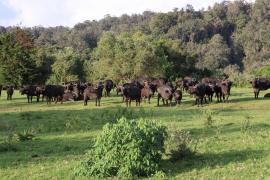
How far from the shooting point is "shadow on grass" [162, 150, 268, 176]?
487 inches

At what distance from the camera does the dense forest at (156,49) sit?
185 feet

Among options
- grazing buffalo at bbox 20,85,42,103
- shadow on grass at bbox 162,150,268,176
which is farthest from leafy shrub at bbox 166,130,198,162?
grazing buffalo at bbox 20,85,42,103

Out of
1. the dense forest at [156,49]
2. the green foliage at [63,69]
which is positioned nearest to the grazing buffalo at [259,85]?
the dense forest at [156,49]

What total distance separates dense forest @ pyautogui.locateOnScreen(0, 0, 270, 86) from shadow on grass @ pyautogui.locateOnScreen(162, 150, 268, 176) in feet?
136

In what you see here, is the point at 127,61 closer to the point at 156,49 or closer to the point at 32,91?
the point at 156,49

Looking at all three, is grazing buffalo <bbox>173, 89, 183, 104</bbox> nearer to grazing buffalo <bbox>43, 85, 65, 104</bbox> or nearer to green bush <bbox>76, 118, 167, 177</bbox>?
grazing buffalo <bbox>43, 85, 65, 104</bbox>

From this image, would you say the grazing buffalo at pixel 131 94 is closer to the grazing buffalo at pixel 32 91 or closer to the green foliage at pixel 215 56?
the grazing buffalo at pixel 32 91

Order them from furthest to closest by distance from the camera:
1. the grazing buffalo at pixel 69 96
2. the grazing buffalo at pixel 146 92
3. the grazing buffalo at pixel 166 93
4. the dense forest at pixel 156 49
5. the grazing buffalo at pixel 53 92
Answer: the dense forest at pixel 156 49 < the grazing buffalo at pixel 69 96 < the grazing buffalo at pixel 53 92 < the grazing buffalo at pixel 146 92 < the grazing buffalo at pixel 166 93

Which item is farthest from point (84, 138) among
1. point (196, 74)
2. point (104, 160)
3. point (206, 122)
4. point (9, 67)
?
point (196, 74)

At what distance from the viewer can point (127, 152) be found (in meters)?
11.9

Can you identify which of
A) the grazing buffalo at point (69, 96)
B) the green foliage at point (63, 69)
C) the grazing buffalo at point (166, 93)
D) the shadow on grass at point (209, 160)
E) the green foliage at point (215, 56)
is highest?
the green foliage at point (215, 56)

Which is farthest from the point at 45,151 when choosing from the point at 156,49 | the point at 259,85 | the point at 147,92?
the point at 156,49

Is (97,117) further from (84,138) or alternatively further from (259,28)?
(259,28)

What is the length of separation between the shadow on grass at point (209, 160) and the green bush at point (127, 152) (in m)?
0.57
